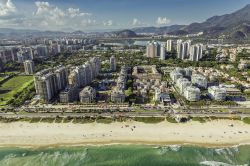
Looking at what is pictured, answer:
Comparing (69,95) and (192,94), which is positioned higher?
(69,95)

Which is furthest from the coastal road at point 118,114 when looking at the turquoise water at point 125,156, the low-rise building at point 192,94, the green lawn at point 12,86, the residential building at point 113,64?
the residential building at point 113,64

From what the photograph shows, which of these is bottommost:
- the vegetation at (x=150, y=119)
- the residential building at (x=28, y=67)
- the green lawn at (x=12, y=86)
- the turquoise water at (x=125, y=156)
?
the turquoise water at (x=125, y=156)

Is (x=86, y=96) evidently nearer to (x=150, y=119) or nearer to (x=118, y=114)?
(x=118, y=114)

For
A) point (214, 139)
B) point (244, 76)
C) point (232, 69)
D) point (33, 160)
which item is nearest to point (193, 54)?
point (232, 69)

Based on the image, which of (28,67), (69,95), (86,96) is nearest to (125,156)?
(86,96)

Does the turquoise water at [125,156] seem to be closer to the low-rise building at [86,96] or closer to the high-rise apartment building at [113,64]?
the low-rise building at [86,96]

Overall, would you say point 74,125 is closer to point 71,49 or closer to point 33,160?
point 33,160

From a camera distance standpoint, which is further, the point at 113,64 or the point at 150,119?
the point at 113,64
